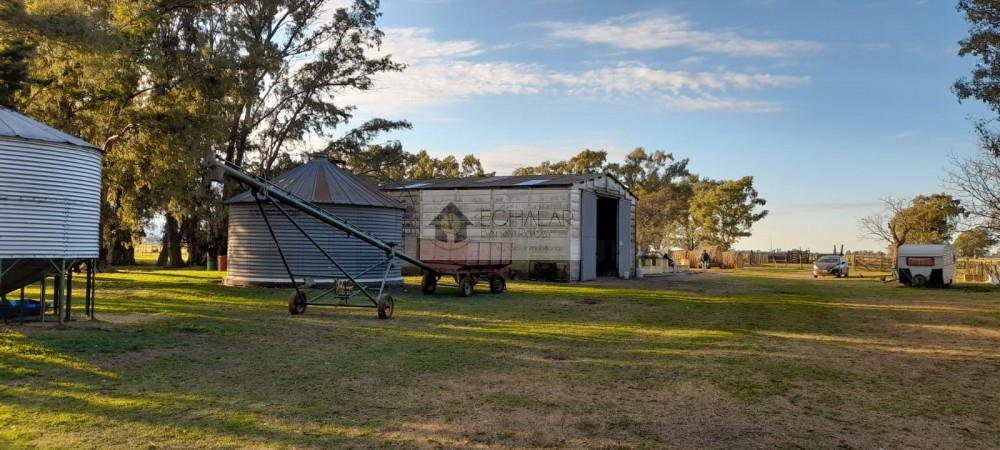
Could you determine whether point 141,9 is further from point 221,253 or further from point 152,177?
point 221,253

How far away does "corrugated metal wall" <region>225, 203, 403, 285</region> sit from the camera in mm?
24016

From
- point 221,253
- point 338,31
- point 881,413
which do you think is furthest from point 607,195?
point 881,413

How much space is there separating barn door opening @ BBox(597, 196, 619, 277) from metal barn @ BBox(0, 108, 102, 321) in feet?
95.1

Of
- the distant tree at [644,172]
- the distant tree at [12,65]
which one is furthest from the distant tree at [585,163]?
the distant tree at [12,65]

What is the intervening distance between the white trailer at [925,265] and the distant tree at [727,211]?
39.0 metres

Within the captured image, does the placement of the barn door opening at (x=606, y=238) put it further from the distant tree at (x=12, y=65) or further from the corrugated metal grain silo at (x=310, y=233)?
the distant tree at (x=12, y=65)

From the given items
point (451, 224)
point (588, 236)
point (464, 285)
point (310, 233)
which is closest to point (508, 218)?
point (451, 224)

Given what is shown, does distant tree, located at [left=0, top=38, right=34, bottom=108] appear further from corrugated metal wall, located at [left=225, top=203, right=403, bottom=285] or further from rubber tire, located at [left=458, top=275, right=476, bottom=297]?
rubber tire, located at [left=458, top=275, right=476, bottom=297]

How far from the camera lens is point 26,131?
41.6 feet

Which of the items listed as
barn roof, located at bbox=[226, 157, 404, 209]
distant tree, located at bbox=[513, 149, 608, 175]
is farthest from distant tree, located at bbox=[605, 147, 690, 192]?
barn roof, located at bbox=[226, 157, 404, 209]

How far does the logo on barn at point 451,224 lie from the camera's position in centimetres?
3481

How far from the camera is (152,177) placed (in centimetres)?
2712

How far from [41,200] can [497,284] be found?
1499 cm

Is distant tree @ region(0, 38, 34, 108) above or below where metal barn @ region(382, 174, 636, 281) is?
above
